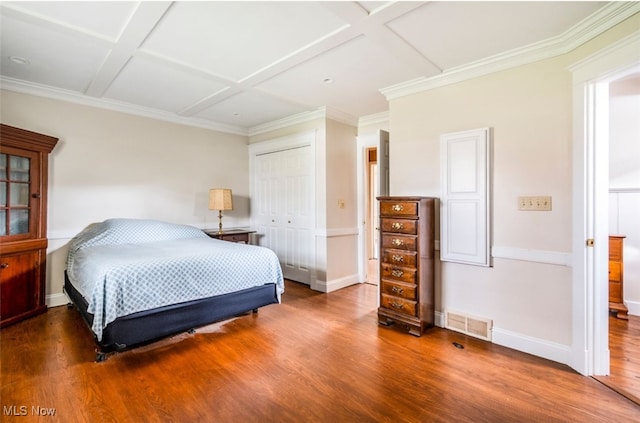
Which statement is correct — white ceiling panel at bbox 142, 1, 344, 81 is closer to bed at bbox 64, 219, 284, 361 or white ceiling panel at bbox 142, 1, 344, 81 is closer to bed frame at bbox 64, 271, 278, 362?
bed at bbox 64, 219, 284, 361

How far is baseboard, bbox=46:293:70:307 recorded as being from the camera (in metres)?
3.36

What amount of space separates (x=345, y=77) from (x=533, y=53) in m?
1.51

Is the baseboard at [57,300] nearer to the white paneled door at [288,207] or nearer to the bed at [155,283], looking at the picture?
the bed at [155,283]

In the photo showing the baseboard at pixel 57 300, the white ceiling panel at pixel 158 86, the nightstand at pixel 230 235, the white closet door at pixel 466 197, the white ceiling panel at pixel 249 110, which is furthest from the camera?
the nightstand at pixel 230 235

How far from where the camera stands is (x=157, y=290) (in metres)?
2.32

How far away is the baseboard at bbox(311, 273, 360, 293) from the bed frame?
1.13 metres

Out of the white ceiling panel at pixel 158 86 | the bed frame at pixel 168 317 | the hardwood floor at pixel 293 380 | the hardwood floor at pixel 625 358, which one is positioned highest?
the white ceiling panel at pixel 158 86

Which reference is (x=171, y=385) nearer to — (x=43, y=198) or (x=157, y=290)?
(x=157, y=290)

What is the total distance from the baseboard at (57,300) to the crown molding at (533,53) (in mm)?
4198

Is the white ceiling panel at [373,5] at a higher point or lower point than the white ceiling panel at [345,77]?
lower

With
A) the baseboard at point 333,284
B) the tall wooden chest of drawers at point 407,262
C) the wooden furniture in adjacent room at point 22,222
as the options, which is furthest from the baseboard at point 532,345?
the wooden furniture in adjacent room at point 22,222

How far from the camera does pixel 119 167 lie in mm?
3828

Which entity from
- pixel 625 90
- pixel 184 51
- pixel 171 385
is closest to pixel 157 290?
pixel 171 385

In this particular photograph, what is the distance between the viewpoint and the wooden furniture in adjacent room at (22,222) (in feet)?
9.27
